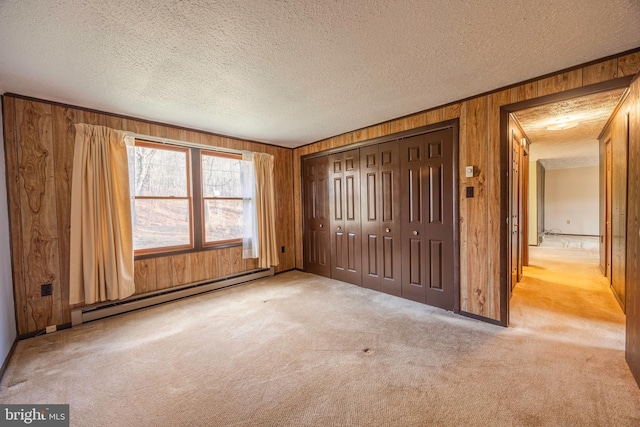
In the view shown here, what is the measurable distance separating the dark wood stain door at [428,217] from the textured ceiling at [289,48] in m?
0.59

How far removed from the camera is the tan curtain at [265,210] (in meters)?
4.41

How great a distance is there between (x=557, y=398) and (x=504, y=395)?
0.31 m

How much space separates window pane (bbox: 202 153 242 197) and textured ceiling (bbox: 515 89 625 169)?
3.94 meters

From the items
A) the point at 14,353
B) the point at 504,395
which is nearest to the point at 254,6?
the point at 504,395

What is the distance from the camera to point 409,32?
1739mm

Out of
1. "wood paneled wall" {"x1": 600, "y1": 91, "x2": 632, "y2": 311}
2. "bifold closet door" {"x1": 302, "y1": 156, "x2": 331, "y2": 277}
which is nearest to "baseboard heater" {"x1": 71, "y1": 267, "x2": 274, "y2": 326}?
"bifold closet door" {"x1": 302, "y1": 156, "x2": 331, "y2": 277}

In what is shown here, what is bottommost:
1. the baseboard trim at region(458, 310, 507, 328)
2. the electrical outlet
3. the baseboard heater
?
the baseboard trim at region(458, 310, 507, 328)

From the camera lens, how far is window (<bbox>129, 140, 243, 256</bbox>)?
3.38 metres

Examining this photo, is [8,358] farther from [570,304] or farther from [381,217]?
[570,304]

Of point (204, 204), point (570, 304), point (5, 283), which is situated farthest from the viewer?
point (204, 204)

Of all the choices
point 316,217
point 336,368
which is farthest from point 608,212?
point 336,368

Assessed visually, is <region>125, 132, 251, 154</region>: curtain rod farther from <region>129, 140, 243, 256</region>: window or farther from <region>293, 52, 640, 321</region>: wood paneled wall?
<region>293, 52, 640, 321</region>: wood paneled wall
